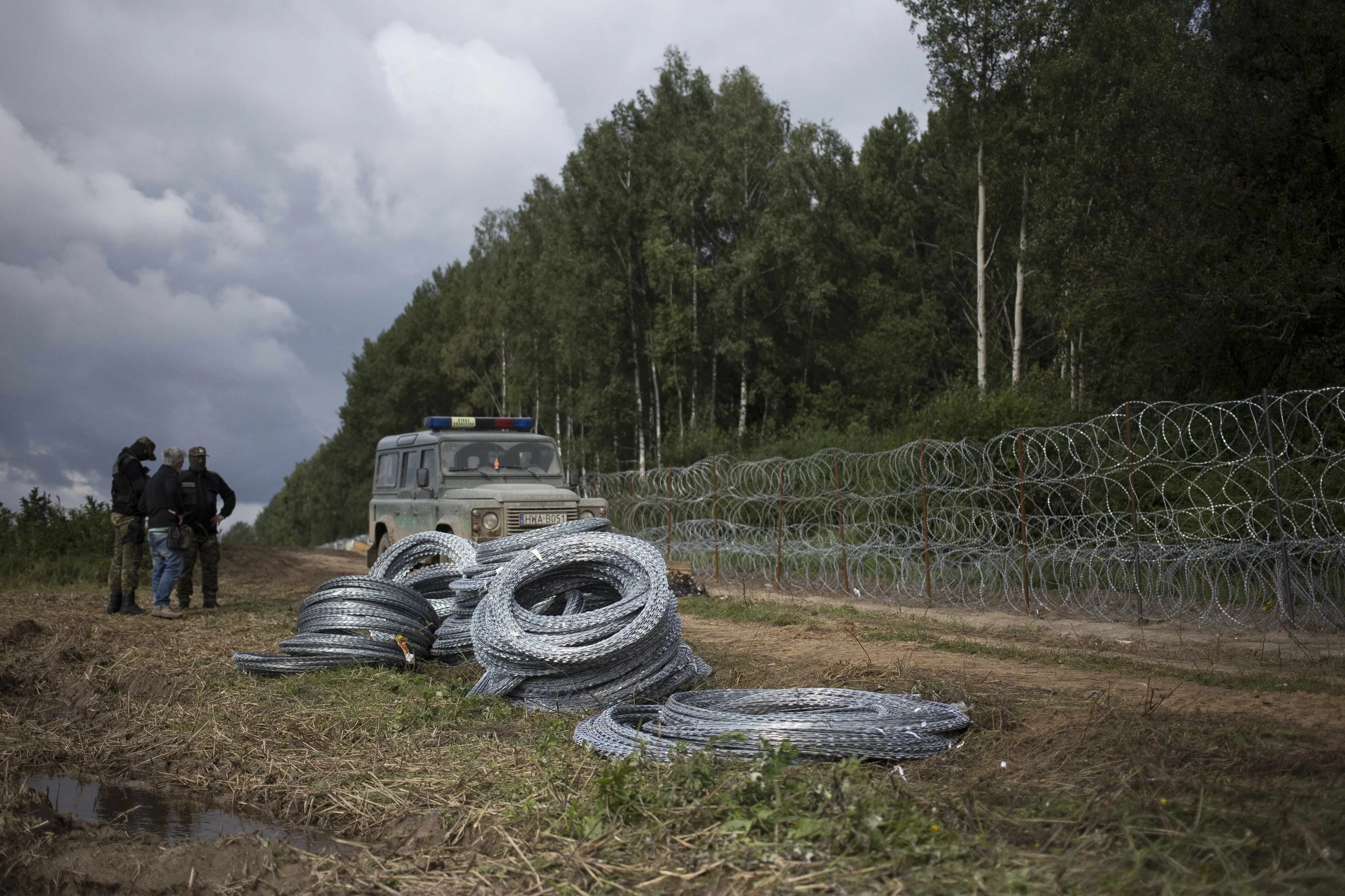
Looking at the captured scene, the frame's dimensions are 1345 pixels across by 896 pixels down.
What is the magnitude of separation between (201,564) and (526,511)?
423cm

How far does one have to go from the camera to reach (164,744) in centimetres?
636

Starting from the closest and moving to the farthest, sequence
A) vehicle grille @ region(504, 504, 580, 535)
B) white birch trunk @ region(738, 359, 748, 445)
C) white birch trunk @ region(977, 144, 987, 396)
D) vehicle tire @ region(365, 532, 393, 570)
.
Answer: vehicle grille @ region(504, 504, 580, 535), vehicle tire @ region(365, 532, 393, 570), white birch trunk @ region(977, 144, 987, 396), white birch trunk @ region(738, 359, 748, 445)

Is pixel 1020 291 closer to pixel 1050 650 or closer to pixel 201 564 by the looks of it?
pixel 1050 650

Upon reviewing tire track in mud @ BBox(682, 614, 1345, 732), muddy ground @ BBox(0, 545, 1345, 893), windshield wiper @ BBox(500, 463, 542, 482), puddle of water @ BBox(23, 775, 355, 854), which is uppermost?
windshield wiper @ BBox(500, 463, 542, 482)

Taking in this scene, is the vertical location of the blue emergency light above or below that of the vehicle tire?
above

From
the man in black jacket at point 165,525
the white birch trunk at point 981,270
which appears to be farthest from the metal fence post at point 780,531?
the white birch trunk at point 981,270

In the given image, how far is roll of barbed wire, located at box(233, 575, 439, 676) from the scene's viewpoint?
8.23 metres

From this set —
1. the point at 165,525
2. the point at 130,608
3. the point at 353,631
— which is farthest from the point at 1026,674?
the point at 130,608

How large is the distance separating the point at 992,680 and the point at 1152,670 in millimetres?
1498

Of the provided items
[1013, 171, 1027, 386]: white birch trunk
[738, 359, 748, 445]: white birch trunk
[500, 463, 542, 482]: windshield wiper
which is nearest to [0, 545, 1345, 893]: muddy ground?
[500, 463, 542, 482]: windshield wiper

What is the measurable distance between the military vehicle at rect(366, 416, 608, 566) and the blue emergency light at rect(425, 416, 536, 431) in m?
0.01

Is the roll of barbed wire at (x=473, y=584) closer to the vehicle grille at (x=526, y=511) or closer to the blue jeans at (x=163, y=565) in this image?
the vehicle grille at (x=526, y=511)

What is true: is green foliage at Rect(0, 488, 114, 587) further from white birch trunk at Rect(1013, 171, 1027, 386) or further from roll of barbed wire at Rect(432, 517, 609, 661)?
white birch trunk at Rect(1013, 171, 1027, 386)

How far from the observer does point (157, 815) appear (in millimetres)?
5320
